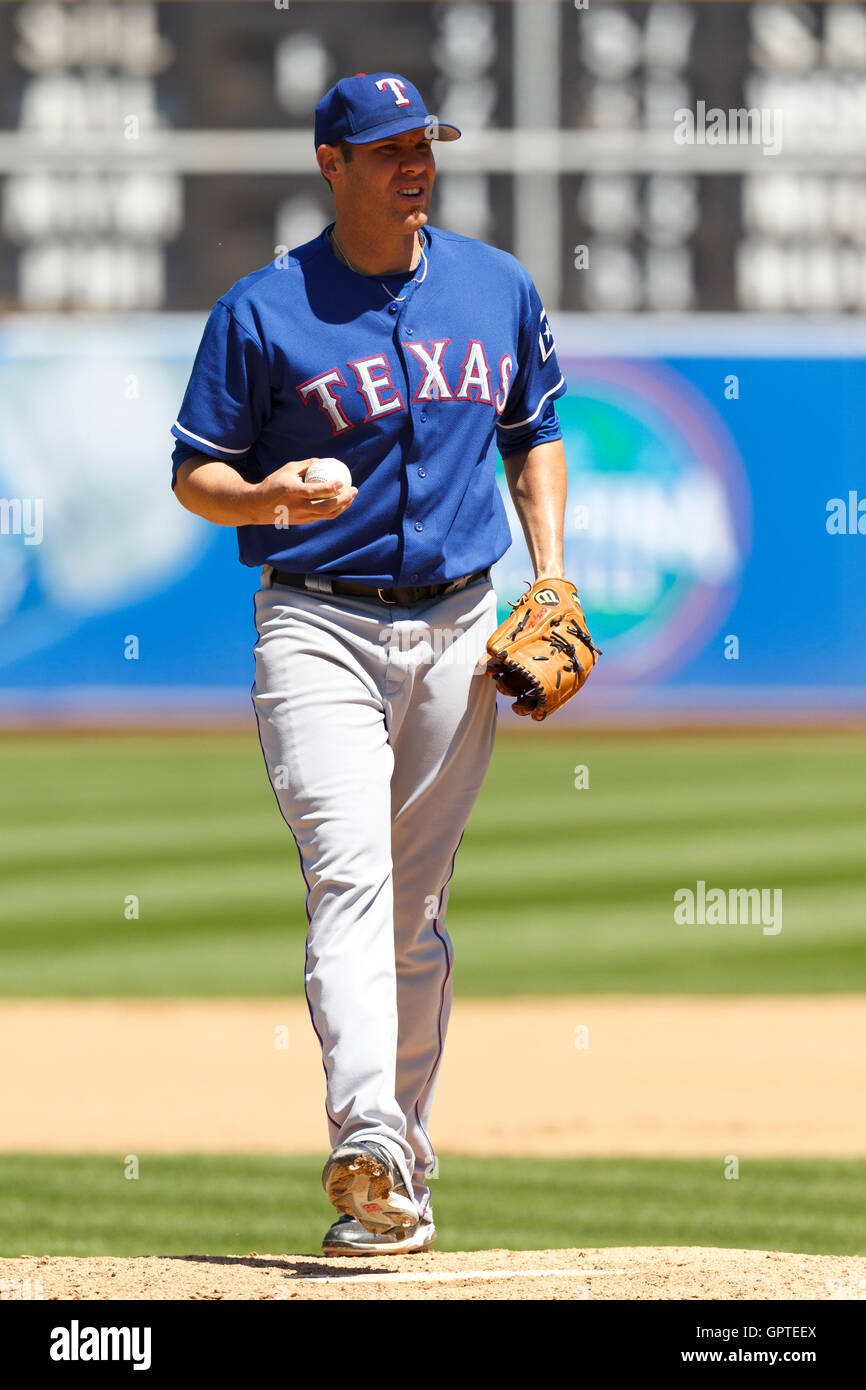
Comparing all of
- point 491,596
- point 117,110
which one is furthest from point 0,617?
point 491,596

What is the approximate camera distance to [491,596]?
12.3 ft

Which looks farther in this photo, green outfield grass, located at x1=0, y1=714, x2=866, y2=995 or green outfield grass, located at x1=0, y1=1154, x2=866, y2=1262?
green outfield grass, located at x1=0, y1=714, x2=866, y2=995

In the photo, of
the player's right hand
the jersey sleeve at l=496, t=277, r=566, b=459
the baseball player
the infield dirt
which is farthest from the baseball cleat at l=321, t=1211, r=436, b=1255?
the infield dirt

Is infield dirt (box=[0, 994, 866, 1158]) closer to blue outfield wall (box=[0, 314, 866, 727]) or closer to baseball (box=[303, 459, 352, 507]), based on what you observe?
baseball (box=[303, 459, 352, 507])

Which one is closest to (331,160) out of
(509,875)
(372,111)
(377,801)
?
(372,111)

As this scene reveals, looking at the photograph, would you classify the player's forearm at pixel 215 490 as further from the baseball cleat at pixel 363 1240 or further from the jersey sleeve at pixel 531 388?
the baseball cleat at pixel 363 1240

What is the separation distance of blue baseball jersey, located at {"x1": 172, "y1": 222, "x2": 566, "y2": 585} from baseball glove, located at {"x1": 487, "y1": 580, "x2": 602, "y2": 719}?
0.15m

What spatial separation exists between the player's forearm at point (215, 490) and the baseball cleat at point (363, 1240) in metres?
1.20

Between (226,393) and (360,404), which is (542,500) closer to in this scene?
(360,404)

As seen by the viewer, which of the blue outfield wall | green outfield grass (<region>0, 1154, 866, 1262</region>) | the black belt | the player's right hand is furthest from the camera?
the blue outfield wall

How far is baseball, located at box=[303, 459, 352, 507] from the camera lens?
3291 millimetres

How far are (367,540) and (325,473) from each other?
0.75ft

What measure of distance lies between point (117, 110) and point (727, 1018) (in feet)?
37.7

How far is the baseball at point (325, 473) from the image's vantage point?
3291 millimetres
